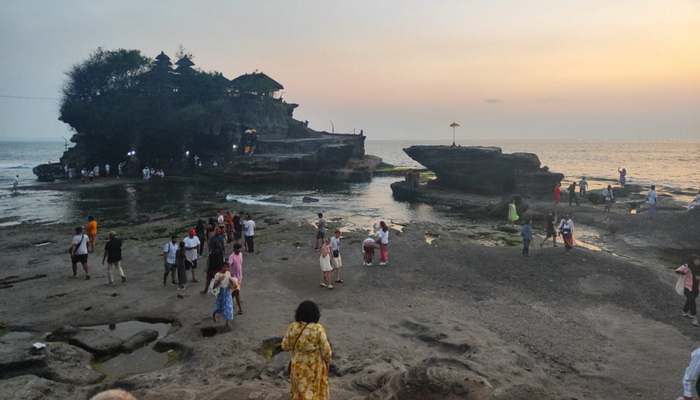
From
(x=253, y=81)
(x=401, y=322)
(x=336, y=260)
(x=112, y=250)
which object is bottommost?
(x=401, y=322)

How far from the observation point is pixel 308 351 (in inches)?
203

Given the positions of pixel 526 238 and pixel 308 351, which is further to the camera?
pixel 526 238

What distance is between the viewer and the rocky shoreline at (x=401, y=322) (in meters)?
7.01

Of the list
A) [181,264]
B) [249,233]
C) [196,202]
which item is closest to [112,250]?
[181,264]

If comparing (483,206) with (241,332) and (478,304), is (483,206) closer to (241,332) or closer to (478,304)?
(478,304)

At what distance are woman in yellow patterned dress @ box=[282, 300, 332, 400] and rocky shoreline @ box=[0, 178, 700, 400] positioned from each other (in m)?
1.21

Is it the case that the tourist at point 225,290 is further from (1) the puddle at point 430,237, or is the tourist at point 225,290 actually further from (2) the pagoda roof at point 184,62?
(2) the pagoda roof at point 184,62

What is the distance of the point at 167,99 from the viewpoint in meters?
58.3

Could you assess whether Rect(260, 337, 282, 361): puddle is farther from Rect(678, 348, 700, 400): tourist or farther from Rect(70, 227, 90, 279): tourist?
Rect(70, 227, 90, 279): tourist

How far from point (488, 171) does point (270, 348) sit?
32.5 m

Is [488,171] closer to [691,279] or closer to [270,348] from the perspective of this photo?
[691,279]

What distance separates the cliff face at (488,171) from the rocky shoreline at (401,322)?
1553 cm

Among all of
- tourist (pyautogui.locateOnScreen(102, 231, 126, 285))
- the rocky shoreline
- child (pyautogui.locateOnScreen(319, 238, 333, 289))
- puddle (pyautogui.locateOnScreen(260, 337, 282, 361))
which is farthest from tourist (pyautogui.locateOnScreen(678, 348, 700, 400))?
tourist (pyautogui.locateOnScreen(102, 231, 126, 285))

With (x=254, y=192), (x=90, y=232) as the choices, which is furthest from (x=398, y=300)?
(x=254, y=192)
